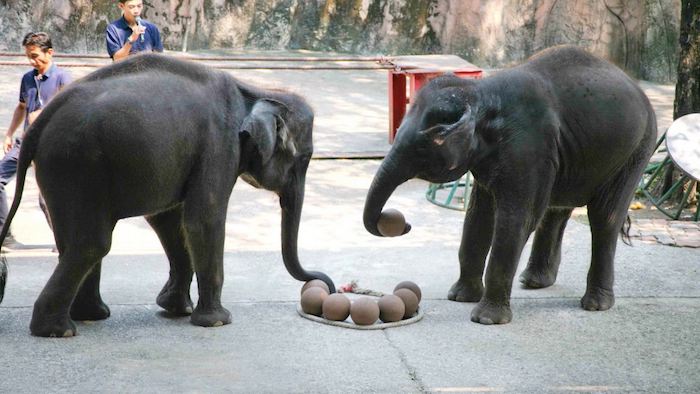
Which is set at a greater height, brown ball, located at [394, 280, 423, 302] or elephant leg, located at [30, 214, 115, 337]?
elephant leg, located at [30, 214, 115, 337]

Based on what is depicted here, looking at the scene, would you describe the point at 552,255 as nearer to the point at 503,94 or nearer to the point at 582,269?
the point at 582,269

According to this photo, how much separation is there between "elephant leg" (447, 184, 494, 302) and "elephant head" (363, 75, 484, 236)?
0.39 meters

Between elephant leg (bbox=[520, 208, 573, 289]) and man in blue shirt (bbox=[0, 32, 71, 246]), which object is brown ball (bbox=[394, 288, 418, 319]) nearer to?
elephant leg (bbox=[520, 208, 573, 289])

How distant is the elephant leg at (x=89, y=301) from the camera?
6332mm

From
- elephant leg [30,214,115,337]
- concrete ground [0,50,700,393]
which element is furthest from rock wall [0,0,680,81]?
elephant leg [30,214,115,337]

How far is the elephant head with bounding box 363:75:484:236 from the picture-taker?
6.30 m

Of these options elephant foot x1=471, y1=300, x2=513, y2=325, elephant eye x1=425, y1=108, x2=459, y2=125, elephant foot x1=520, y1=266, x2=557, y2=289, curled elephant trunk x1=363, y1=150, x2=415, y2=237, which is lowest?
elephant foot x1=520, y1=266, x2=557, y2=289

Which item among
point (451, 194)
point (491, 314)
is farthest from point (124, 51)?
point (491, 314)

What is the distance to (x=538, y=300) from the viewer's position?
710cm

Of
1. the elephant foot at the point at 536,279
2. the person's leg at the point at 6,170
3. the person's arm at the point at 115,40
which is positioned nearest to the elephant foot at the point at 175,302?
the person's leg at the point at 6,170

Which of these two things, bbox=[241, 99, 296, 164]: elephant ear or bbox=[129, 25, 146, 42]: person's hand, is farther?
bbox=[129, 25, 146, 42]: person's hand

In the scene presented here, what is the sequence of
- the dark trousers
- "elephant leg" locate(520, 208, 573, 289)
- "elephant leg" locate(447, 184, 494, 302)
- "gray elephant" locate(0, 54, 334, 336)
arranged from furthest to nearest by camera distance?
the dark trousers, "elephant leg" locate(520, 208, 573, 289), "elephant leg" locate(447, 184, 494, 302), "gray elephant" locate(0, 54, 334, 336)

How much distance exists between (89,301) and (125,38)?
3.98 meters

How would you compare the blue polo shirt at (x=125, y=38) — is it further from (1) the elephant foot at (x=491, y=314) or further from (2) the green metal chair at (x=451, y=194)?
(1) the elephant foot at (x=491, y=314)
